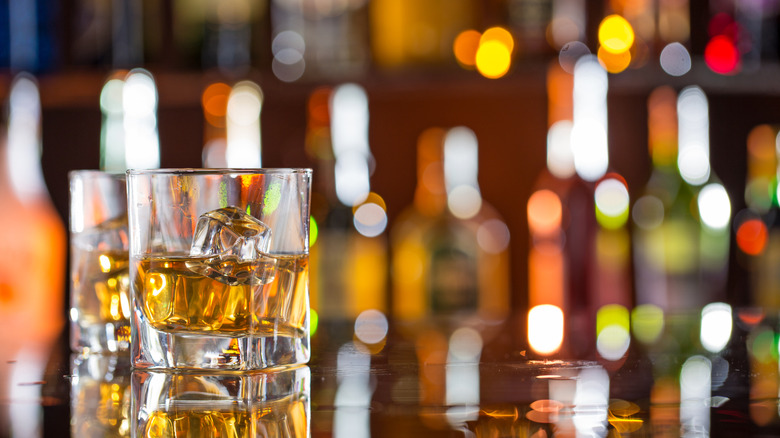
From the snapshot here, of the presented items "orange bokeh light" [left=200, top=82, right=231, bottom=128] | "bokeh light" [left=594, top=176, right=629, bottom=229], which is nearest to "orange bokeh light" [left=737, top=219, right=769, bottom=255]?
"bokeh light" [left=594, top=176, right=629, bottom=229]

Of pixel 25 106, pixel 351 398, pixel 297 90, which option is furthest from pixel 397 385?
pixel 25 106

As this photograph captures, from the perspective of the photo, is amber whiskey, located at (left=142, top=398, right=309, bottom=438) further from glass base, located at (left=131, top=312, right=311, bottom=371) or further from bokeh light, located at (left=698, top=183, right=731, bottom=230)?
bokeh light, located at (left=698, top=183, right=731, bottom=230)

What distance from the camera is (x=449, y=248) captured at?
142 cm

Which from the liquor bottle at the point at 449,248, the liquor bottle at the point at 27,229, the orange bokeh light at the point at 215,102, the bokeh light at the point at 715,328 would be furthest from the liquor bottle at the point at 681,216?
the liquor bottle at the point at 27,229

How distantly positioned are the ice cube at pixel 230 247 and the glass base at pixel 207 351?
0.10ft

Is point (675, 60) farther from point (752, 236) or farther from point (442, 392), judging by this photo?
point (442, 392)

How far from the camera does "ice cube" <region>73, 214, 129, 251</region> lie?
61 cm

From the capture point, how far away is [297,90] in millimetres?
1348

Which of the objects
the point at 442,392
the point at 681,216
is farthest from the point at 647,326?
the point at 681,216

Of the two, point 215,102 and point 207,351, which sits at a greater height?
point 215,102

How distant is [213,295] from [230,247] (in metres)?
0.03

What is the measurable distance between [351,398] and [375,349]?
0.18m

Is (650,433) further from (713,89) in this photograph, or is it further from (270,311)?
(713,89)

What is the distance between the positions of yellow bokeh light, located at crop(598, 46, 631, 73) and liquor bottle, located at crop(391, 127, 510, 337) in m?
0.23
